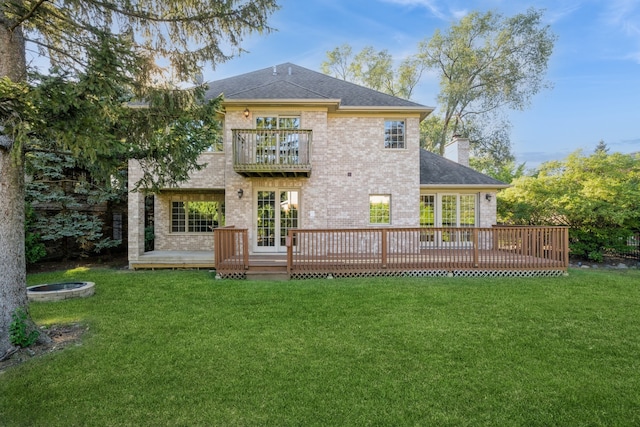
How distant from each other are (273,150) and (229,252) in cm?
382

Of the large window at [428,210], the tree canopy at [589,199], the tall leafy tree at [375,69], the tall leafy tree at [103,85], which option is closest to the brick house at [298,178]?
the large window at [428,210]

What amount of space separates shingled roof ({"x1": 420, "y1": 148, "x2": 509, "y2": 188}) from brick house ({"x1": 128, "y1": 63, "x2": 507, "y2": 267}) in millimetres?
77

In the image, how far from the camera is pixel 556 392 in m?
3.26

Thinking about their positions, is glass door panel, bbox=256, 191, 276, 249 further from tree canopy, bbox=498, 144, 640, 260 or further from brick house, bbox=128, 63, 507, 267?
tree canopy, bbox=498, 144, 640, 260

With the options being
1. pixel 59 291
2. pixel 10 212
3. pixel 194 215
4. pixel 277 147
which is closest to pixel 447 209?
pixel 277 147

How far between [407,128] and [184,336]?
10475 mm

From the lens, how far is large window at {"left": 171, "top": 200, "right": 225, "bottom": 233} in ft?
42.2

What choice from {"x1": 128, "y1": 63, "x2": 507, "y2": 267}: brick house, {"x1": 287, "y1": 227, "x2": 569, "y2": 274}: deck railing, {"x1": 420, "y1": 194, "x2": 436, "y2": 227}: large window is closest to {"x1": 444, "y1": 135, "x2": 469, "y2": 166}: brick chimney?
{"x1": 128, "y1": 63, "x2": 507, "y2": 267}: brick house

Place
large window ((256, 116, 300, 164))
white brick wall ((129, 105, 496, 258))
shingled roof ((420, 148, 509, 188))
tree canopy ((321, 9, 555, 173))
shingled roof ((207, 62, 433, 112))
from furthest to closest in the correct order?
tree canopy ((321, 9, 555, 173))
shingled roof ((420, 148, 509, 188))
white brick wall ((129, 105, 496, 258))
shingled roof ((207, 62, 433, 112))
large window ((256, 116, 300, 164))

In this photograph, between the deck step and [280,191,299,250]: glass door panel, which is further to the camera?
[280,191,299,250]: glass door panel

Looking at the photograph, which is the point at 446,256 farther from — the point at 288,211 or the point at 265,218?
the point at 265,218

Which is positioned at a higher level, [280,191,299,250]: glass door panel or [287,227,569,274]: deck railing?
[280,191,299,250]: glass door panel

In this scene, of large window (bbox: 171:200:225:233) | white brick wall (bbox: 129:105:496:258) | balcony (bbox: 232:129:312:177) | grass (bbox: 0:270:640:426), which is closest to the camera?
grass (bbox: 0:270:640:426)

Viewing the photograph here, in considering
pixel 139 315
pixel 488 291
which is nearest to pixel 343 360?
pixel 139 315
